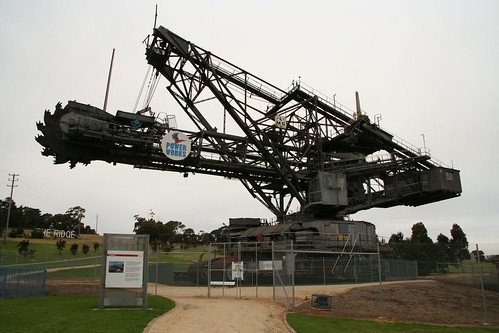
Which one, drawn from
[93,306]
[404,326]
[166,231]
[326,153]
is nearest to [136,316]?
[93,306]

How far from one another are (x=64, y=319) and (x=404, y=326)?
11.6 metres

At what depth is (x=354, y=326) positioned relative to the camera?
541 inches

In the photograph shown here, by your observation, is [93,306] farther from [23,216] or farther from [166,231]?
[23,216]

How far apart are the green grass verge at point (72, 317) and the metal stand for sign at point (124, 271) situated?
534 millimetres

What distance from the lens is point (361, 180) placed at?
41.2 m

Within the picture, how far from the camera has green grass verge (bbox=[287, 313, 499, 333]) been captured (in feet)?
42.4

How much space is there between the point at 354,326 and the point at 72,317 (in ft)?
31.1

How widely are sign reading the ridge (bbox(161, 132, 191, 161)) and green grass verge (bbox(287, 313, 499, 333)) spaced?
16913mm

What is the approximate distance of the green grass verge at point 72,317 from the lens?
1145 cm

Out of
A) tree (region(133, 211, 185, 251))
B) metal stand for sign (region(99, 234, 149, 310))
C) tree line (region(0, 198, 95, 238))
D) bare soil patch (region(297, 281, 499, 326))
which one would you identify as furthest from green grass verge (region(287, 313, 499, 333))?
tree line (region(0, 198, 95, 238))

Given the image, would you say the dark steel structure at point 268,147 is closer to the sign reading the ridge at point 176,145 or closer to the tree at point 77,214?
the sign reading the ridge at point 176,145

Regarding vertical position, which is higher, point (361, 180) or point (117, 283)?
point (361, 180)

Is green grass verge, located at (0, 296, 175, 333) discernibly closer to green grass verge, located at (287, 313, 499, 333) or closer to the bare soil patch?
green grass verge, located at (287, 313, 499, 333)

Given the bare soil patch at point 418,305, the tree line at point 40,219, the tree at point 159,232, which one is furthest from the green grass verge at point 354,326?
the tree line at point 40,219
